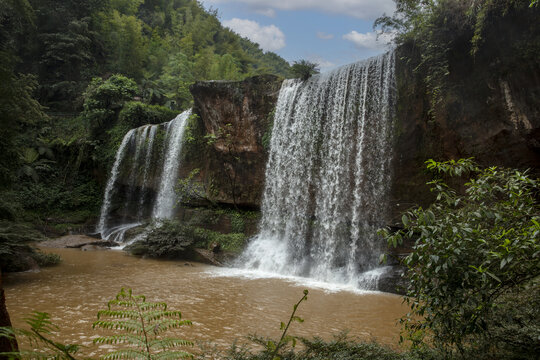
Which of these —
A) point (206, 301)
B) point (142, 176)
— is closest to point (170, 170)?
point (142, 176)

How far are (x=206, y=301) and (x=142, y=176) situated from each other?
1176cm

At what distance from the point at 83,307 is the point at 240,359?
14.7ft

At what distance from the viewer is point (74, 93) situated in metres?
22.5

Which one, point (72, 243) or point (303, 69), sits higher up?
point (303, 69)

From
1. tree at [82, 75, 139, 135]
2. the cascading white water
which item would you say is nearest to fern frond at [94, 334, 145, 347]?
the cascading white water

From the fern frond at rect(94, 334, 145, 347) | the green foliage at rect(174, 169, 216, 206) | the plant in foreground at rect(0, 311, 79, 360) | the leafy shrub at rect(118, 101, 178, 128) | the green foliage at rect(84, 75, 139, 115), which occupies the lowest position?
the fern frond at rect(94, 334, 145, 347)

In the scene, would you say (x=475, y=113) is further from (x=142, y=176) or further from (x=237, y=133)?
(x=142, y=176)

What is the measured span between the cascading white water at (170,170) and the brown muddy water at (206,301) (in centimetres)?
603

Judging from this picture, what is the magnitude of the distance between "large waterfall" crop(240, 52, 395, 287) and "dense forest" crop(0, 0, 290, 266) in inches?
312

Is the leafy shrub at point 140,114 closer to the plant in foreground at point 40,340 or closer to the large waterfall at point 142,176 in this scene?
the large waterfall at point 142,176

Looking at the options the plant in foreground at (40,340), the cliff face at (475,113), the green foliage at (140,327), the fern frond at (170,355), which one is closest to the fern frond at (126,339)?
the green foliage at (140,327)

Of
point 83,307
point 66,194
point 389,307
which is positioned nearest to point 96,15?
point 66,194

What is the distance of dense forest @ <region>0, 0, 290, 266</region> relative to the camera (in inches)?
555

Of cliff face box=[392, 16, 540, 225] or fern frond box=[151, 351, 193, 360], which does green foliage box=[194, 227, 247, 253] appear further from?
fern frond box=[151, 351, 193, 360]
